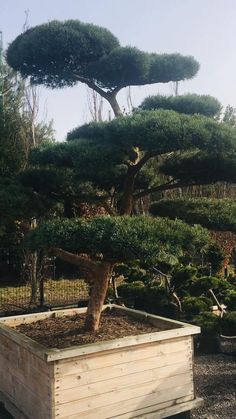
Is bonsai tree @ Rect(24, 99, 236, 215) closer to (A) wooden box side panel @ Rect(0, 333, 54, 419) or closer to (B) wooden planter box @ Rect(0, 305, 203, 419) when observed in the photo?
(B) wooden planter box @ Rect(0, 305, 203, 419)

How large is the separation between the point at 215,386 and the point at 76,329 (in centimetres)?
119

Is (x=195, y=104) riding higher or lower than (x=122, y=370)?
higher

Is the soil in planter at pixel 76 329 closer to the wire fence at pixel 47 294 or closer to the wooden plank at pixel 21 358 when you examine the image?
the wooden plank at pixel 21 358

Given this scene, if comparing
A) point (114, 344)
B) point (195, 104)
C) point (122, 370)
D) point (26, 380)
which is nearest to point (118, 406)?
point (122, 370)

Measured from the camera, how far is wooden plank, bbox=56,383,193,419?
2480 mm

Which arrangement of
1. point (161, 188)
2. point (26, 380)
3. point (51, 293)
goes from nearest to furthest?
1. point (26, 380)
2. point (161, 188)
3. point (51, 293)

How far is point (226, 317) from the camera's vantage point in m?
3.97

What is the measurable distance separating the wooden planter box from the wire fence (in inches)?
136

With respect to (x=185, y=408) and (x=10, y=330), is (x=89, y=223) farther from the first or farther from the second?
(x=185, y=408)

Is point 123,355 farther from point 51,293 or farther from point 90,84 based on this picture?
point 51,293

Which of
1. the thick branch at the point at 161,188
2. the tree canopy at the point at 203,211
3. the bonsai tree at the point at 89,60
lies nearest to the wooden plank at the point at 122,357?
the tree canopy at the point at 203,211

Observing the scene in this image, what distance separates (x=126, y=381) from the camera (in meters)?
2.70

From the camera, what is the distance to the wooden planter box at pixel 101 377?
2.48 meters

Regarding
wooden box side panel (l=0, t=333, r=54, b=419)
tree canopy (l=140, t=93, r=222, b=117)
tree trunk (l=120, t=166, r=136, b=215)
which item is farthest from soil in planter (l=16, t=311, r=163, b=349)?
tree canopy (l=140, t=93, r=222, b=117)
